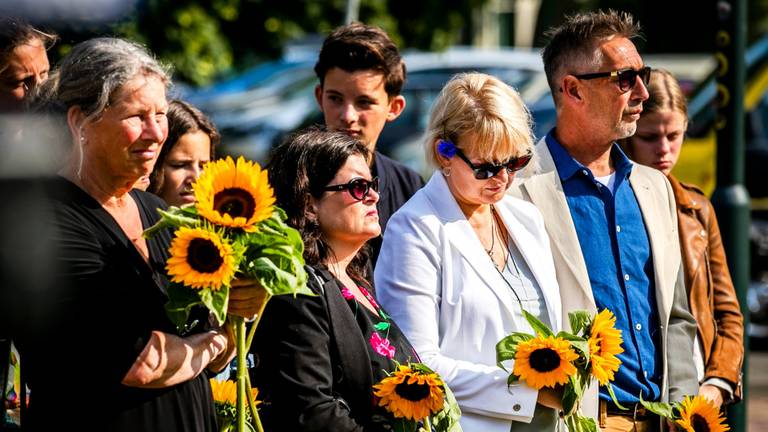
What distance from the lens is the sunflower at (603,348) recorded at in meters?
3.42

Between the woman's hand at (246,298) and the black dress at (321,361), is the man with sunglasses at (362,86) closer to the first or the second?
the black dress at (321,361)

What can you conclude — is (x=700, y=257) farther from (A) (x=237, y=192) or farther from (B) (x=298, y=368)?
(A) (x=237, y=192)

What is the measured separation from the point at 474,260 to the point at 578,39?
1.05 metres

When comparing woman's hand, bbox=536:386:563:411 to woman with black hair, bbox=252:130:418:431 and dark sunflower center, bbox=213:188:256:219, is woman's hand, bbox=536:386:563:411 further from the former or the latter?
dark sunflower center, bbox=213:188:256:219

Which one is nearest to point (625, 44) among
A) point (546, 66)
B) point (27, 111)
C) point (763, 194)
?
point (546, 66)

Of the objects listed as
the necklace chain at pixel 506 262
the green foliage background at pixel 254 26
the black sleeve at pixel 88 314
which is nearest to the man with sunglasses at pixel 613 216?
the necklace chain at pixel 506 262

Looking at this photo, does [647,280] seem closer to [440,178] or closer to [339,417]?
[440,178]

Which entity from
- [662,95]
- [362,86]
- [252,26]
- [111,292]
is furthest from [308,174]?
[252,26]

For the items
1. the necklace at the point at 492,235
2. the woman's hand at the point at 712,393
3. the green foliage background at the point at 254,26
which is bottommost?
the green foliage background at the point at 254,26

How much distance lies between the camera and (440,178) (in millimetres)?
3898

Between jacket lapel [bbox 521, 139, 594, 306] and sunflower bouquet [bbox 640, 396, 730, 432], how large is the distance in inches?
16.5

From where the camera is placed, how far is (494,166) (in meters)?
3.77

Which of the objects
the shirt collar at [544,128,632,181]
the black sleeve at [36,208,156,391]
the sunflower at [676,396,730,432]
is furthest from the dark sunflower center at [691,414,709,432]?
the black sleeve at [36,208,156,391]

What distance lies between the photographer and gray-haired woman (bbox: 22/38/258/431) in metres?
2.95
